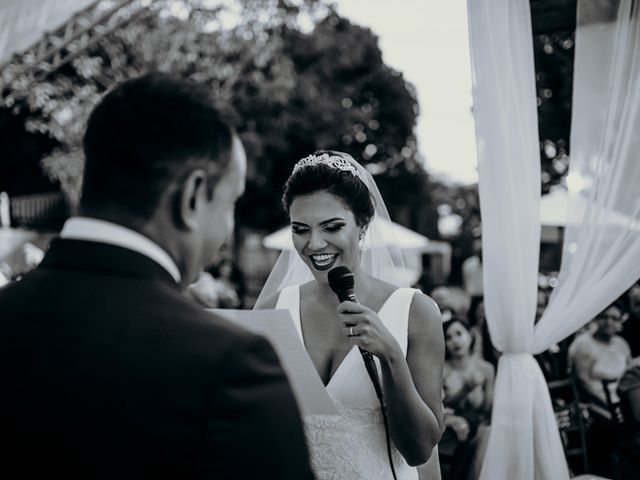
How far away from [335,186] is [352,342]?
24.3 inches

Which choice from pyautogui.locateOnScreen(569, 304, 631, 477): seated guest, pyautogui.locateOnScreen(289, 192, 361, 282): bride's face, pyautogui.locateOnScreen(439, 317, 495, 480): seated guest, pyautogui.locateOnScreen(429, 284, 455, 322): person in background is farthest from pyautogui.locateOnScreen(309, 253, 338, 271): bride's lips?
pyautogui.locateOnScreen(429, 284, 455, 322): person in background

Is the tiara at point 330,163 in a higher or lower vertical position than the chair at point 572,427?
higher

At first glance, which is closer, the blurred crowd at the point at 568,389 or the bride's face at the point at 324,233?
the bride's face at the point at 324,233

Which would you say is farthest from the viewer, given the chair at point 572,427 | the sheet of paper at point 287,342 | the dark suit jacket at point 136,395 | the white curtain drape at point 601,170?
the chair at point 572,427

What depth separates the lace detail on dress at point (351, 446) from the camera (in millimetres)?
2605

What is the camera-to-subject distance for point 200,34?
639 inches

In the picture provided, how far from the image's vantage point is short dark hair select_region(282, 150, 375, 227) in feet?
9.20

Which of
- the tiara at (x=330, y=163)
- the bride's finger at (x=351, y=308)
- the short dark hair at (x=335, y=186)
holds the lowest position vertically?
the bride's finger at (x=351, y=308)

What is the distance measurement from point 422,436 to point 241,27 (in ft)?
49.6

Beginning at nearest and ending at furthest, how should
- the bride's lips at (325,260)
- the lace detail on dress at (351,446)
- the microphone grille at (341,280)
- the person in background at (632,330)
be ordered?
1. the microphone grille at (341,280)
2. the lace detail on dress at (351,446)
3. the bride's lips at (325,260)
4. the person in background at (632,330)

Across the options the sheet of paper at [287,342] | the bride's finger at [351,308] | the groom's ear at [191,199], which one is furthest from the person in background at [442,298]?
the groom's ear at [191,199]

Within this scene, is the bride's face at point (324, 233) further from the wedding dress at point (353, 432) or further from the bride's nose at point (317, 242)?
the wedding dress at point (353, 432)

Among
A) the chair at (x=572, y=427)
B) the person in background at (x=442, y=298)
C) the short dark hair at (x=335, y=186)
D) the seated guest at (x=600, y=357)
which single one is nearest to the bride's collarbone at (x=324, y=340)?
the short dark hair at (x=335, y=186)

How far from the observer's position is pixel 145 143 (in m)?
1.20
